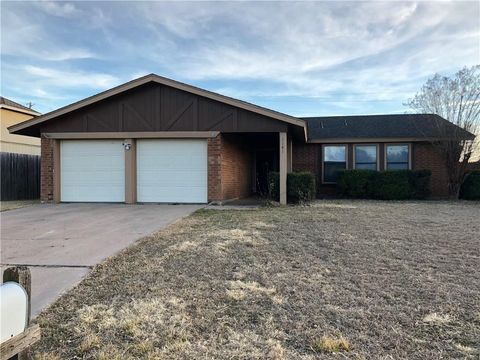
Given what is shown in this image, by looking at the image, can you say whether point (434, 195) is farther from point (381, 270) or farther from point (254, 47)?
→ point (381, 270)

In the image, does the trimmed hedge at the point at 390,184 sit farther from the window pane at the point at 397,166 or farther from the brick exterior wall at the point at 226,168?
the brick exterior wall at the point at 226,168

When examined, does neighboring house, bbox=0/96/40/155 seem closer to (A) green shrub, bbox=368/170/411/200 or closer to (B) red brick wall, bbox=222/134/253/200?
(B) red brick wall, bbox=222/134/253/200

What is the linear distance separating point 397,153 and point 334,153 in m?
2.68

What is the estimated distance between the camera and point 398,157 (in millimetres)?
16719

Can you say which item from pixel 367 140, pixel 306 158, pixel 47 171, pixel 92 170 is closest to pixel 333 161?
pixel 306 158

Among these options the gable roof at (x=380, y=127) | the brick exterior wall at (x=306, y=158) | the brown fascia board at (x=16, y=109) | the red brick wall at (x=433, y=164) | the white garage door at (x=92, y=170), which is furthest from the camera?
the brown fascia board at (x=16, y=109)

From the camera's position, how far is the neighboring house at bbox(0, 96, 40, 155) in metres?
19.0

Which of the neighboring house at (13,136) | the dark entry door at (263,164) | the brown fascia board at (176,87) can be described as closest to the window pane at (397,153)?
the dark entry door at (263,164)

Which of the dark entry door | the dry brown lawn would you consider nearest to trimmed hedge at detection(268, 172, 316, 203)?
the dry brown lawn

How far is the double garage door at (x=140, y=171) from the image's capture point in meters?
12.5

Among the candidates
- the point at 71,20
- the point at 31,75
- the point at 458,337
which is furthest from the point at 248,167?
the point at 458,337

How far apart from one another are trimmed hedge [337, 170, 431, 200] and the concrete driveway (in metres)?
7.81

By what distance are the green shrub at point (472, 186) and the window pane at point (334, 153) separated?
488cm

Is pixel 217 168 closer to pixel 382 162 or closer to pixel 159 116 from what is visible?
pixel 159 116
